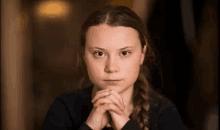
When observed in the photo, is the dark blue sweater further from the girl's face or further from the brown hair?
the girl's face

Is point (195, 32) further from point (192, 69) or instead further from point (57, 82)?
point (57, 82)

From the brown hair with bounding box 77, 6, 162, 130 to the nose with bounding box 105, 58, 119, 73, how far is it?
14 centimetres

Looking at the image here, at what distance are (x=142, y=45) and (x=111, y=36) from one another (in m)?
0.17

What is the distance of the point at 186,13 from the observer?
93 cm

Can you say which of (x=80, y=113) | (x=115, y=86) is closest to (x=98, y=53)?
(x=115, y=86)

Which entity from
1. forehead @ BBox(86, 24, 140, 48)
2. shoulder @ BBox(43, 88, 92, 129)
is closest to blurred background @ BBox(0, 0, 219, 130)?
shoulder @ BBox(43, 88, 92, 129)

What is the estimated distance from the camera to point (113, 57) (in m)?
0.74

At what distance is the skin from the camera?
2.42 feet

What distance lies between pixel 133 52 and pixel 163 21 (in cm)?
26

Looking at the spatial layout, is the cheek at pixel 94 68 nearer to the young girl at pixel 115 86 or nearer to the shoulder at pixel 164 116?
the young girl at pixel 115 86

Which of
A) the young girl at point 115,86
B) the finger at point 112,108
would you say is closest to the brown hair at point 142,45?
the young girl at point 115,86

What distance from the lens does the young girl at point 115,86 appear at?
0.75 metres

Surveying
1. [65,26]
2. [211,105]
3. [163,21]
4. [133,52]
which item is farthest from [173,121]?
[65,26]

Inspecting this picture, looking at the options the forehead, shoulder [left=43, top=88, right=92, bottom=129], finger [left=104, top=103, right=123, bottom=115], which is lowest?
shoulder [left=43, top=88, right=92, bottom=129]
